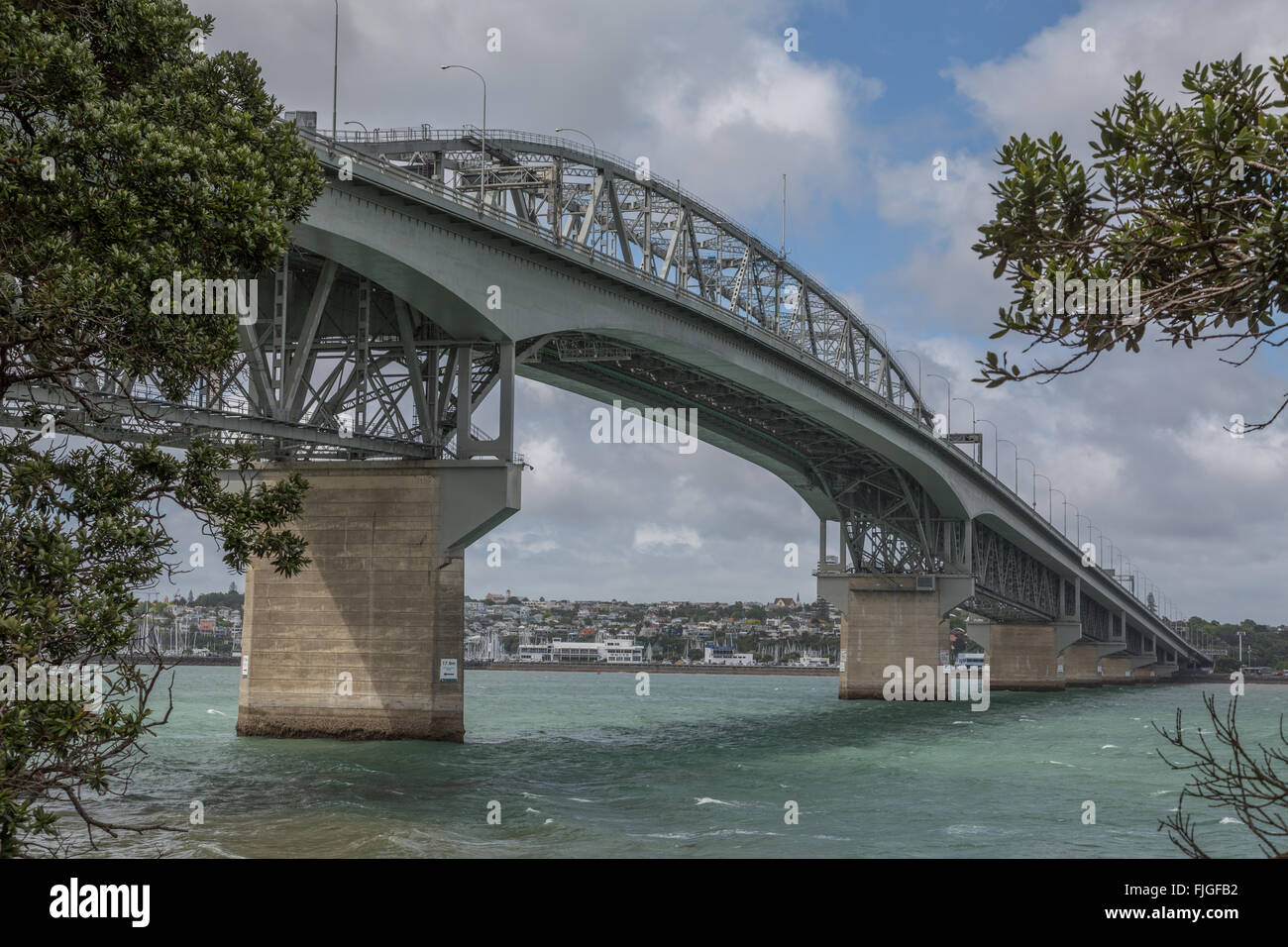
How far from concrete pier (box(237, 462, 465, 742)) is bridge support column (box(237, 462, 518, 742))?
32 mm

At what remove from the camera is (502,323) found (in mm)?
40375

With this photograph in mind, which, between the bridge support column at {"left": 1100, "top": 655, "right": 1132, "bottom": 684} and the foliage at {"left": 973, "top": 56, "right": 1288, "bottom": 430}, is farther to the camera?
the bridge support column at {"left": 1100, "top": 655, "right": 1132, "bottom": 684}

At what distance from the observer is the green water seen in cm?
2448

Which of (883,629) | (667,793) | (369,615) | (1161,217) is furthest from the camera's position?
(883,629)

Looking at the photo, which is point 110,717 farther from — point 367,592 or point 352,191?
point 367,592

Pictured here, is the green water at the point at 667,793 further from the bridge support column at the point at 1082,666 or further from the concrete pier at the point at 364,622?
the bridge support column at the point at 1082,666

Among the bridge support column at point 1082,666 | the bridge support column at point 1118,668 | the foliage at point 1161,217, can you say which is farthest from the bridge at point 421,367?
the bridge support column at point 1118,668

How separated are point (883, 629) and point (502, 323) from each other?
54.6 meters

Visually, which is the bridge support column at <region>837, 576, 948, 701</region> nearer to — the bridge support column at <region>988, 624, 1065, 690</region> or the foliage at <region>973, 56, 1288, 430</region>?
the bridge support column at <region>988, 624, 1065, 690</region>

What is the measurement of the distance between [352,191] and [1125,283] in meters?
29.2

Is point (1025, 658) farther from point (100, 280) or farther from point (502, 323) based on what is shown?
point (100, 280)

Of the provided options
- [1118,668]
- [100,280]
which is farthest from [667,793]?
[1118,668]

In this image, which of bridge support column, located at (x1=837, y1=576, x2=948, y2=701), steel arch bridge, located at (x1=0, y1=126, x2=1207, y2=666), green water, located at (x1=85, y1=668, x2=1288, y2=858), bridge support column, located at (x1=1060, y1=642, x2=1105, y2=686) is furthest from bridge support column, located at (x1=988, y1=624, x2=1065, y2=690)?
green water, located at (x1=85, y1=668, x2=1288, y2=858)

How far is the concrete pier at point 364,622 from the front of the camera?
134ft
